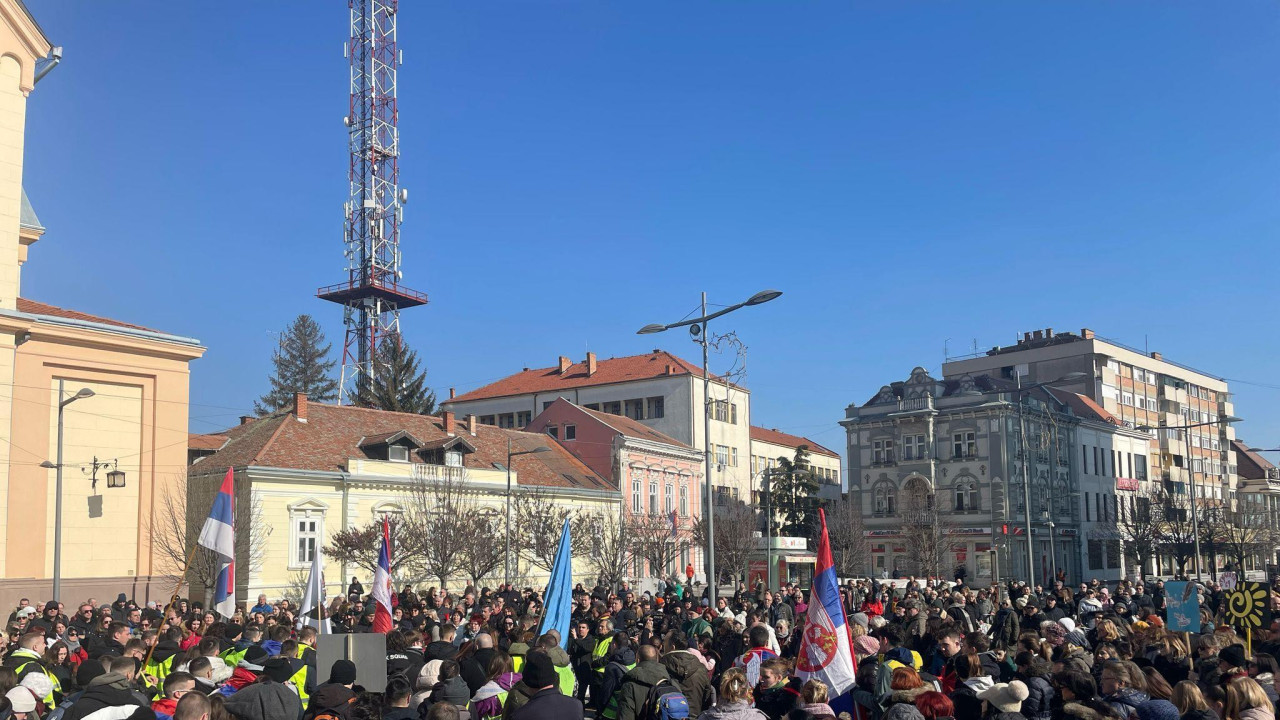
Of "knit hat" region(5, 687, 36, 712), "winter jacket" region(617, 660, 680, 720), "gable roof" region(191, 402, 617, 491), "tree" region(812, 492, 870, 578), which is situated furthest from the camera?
"tree" region(812, 492, 870, 578)

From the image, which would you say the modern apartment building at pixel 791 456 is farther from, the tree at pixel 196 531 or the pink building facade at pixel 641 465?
the tree at pixel 196 531

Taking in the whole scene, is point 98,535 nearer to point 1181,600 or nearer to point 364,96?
point 1181,600

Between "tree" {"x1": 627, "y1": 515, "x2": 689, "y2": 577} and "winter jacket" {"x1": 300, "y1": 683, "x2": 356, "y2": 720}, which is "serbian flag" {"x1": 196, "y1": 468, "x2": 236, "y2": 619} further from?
"tree" {"x1": 627, "y1": 515, "x2": 689, "y2": 577}

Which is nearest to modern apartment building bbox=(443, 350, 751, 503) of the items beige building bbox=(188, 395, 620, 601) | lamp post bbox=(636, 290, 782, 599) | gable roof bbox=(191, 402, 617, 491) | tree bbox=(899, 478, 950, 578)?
tree bbox=(899, 478, 950, 578)

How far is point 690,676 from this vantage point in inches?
406

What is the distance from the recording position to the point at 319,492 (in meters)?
40.7

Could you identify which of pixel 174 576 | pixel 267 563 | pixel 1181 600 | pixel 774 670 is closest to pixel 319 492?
pixel 267 563

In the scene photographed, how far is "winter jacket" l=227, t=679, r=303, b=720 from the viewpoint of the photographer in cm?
795

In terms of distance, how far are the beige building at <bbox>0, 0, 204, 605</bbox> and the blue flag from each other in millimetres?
20842

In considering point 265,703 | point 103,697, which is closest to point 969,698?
point 265,703

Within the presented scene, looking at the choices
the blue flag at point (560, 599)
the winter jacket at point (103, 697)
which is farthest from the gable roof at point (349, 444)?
the winter jacket at point (103, 697)

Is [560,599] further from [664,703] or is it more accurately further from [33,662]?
[33,662]

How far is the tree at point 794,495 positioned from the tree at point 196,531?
4070 centimetres

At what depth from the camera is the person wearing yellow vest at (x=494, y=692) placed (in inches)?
358
